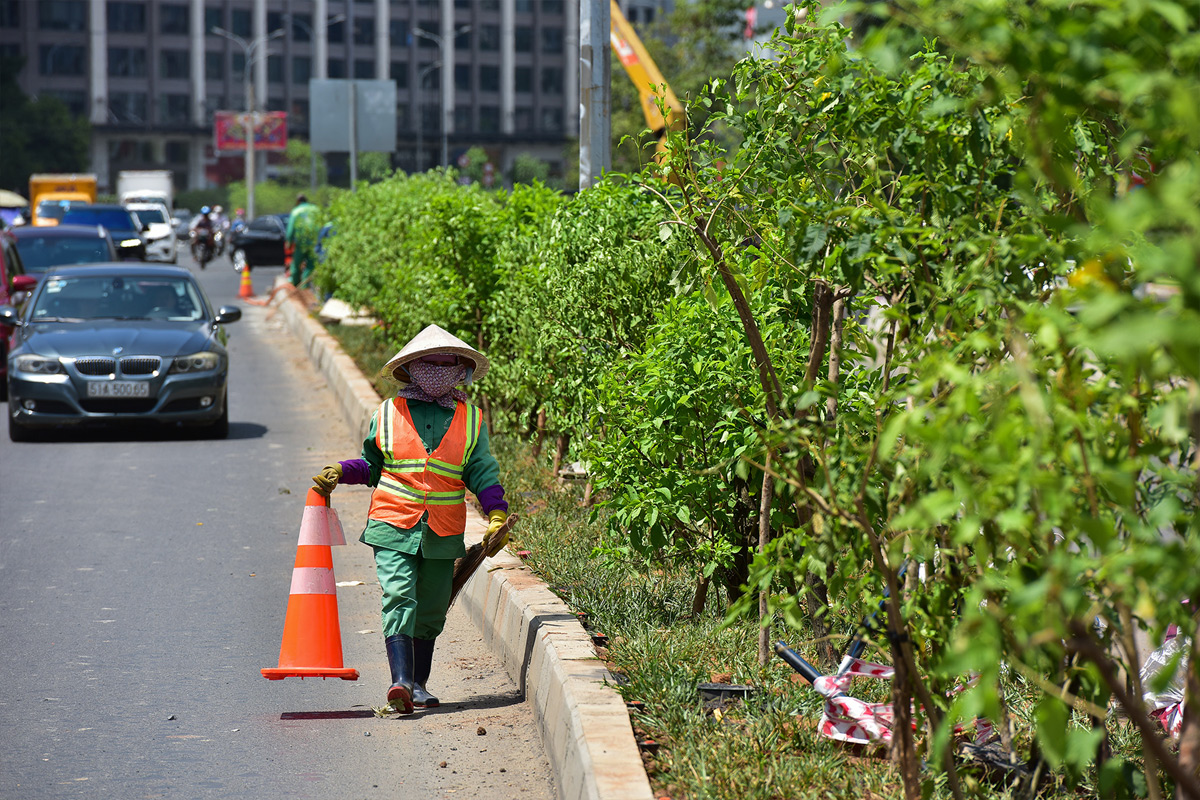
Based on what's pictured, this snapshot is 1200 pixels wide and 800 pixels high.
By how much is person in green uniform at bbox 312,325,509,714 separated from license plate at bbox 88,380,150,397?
7.22 metres

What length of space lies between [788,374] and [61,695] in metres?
3.15

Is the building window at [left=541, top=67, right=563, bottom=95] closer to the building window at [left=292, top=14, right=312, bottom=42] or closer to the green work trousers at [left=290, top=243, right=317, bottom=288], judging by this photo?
the building window at [left=292, top=14, right=312, bottom=42]

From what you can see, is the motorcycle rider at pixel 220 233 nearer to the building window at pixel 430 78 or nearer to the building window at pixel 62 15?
the building window at pixel 62 15

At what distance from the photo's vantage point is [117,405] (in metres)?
12.4

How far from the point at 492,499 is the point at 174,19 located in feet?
357

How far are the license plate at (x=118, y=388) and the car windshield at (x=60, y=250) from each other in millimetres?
7462

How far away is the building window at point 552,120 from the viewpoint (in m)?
118

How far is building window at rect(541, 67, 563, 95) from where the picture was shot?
117m

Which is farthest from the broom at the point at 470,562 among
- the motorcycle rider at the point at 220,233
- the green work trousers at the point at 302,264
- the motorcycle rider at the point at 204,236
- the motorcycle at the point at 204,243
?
the motorcycle rider at the point at 220,233

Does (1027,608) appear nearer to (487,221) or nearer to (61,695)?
(61,695)

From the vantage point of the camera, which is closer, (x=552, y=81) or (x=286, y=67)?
(x=286, y=67)

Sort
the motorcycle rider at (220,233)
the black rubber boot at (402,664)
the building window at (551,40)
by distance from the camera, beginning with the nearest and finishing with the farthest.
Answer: the black rubber boot at (402,664), the motorcycle rider at (220,233), the building window at (551,40)

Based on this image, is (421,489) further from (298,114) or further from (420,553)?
(298,114)

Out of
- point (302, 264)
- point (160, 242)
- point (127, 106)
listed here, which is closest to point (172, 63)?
point (127, 106)
